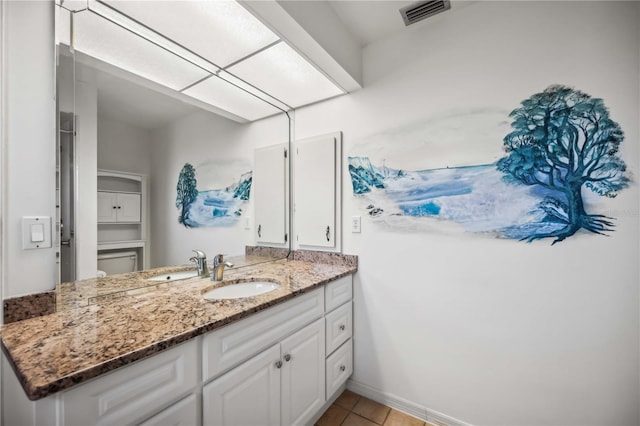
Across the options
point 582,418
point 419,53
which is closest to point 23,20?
point 419,53

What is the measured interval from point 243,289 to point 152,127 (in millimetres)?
1046

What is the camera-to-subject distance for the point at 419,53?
5.65ft

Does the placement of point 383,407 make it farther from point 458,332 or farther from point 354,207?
point 354,207

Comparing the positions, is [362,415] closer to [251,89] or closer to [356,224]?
[356,224]

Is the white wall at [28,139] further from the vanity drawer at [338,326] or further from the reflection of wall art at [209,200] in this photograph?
the vanity drawer at [338,326]

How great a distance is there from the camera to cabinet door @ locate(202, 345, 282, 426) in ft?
3.23

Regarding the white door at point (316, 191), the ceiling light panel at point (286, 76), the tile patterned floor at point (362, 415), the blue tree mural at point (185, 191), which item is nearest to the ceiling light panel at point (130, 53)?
the ceiling light panel at point (286, 76)

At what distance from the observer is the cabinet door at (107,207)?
3.95 ft

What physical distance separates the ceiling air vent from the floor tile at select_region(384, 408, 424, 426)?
8.28ft

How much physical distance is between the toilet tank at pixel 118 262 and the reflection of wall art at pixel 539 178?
1.61 meters

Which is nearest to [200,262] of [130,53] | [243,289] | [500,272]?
[243,289]

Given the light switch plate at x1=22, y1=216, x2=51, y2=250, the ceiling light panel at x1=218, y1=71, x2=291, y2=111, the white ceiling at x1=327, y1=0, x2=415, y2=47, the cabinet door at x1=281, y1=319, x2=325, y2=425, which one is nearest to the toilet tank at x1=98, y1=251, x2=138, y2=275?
the light switch plate at x1=22, y1=216, x2=51, y2=250

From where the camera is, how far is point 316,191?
2096mm

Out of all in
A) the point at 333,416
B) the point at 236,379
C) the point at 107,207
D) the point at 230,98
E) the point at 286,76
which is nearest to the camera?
the point at 236,379
